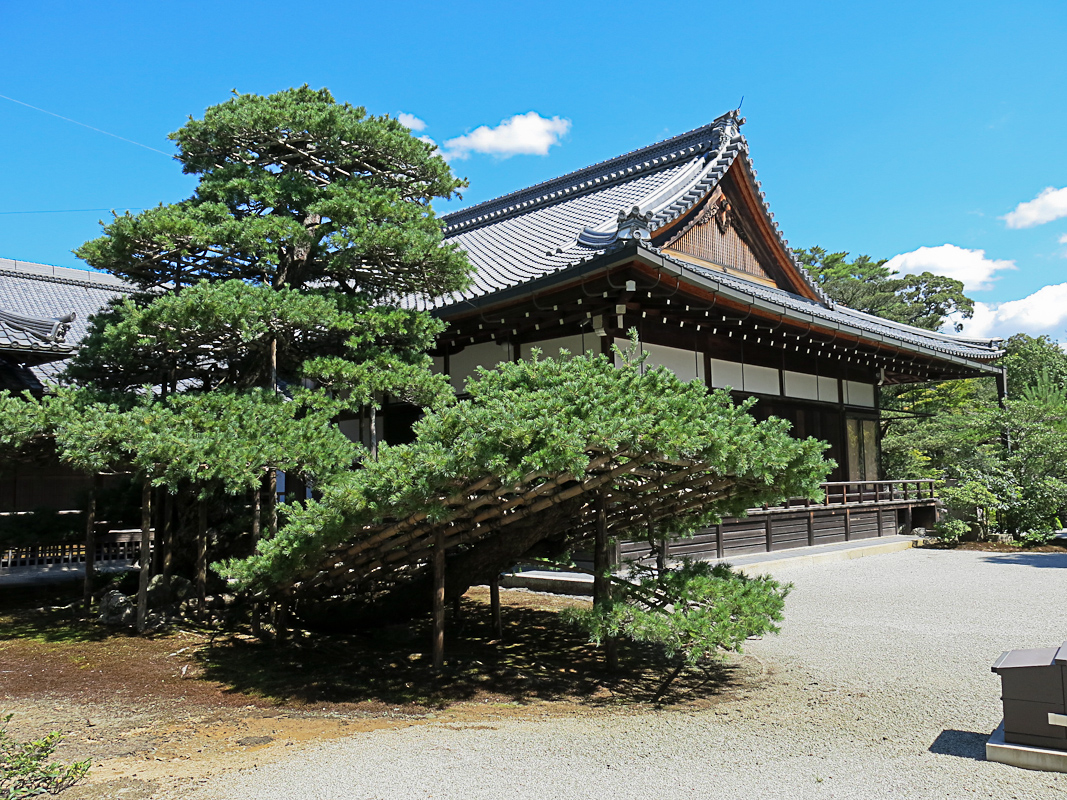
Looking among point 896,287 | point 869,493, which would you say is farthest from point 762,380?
point 896,287

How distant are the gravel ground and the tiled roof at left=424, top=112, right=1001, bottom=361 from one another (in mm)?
4939

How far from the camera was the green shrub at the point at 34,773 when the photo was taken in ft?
12.0

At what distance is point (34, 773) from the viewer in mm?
3861

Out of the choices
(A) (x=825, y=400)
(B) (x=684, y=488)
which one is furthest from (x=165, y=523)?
(A) (x=825, y=400)

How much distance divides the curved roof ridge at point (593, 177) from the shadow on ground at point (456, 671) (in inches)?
445

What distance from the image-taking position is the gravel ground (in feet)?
12.0

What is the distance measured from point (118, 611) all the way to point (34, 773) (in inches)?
188

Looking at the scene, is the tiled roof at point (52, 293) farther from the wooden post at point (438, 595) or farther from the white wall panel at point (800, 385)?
the white wall panel at point (800, 385)

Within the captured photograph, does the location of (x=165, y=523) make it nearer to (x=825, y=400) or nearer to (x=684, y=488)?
(x=684, y=488)

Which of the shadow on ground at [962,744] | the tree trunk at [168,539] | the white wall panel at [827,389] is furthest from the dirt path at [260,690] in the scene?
the white wall panel at [827,389]

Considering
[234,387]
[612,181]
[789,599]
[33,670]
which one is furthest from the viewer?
[612,181]

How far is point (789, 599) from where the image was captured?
30.9 feet

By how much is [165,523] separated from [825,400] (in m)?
12.1

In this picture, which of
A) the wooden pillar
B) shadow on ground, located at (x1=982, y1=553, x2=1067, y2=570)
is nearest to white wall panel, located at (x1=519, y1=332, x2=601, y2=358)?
the wooden pillar
